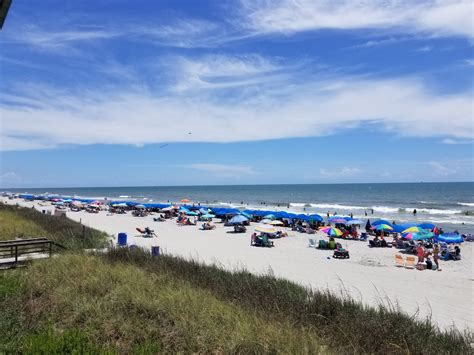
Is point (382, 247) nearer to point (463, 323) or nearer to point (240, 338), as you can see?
point (463, 323)

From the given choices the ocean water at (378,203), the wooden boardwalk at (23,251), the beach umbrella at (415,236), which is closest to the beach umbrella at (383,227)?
the beach umbrella at (415,236)

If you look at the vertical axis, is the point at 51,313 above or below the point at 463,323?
above

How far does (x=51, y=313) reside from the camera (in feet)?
21.5

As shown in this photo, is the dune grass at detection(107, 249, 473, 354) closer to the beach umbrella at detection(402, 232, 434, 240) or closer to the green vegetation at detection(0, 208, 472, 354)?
the green vegetation at detection(0, 208, 472, 354)

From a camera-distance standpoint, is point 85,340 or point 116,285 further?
point 116,285

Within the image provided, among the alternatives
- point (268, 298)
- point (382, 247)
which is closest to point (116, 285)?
point (268, 298)

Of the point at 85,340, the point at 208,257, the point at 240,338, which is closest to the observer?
the point at 240,338

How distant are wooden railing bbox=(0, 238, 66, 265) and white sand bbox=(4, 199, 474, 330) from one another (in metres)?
4.59

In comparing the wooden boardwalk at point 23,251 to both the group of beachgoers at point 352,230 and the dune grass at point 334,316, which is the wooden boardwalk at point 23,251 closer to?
the dune grass at point 334,316

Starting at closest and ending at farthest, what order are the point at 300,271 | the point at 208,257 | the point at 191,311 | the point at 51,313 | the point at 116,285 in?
the point at 191,311 → the point at 51,313 → the point at 116,285 → the point at 300,271 → the point at 208,257

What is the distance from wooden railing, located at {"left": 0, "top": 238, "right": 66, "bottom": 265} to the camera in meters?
11.1

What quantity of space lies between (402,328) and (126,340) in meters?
4.05

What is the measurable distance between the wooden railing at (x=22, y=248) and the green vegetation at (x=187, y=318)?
2.83 m

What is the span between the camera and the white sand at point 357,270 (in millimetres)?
10734
